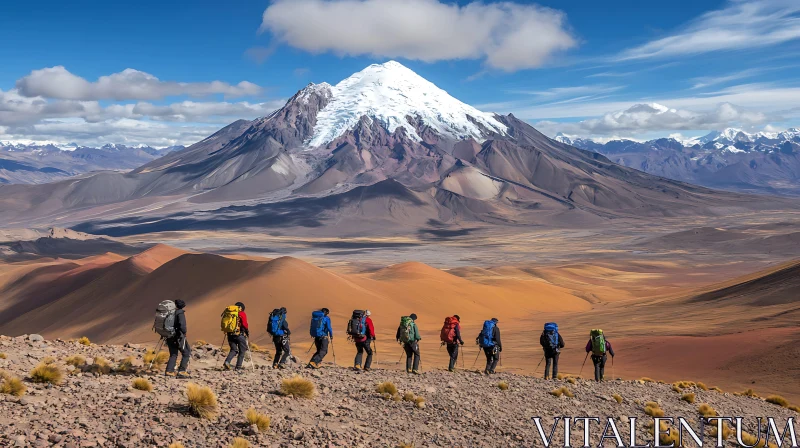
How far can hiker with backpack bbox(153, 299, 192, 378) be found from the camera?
41.0 ft

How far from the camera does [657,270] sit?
10550cm

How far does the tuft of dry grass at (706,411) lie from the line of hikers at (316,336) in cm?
320

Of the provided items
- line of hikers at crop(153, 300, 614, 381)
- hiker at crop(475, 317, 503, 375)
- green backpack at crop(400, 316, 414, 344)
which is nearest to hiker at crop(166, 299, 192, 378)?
line of hikers at crop(153, 300, 614, 381)

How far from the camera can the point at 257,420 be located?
9469mm

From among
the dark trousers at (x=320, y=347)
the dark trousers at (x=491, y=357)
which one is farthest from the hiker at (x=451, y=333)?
the dark trousers at (x=320, y=347)

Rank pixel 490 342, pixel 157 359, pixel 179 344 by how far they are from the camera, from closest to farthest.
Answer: pixel 179 344 < pixel 157 359 < pixel 490 342

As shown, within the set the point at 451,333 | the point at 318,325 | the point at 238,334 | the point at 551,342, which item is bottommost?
the point at 238,334

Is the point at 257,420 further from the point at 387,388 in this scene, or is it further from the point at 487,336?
the point at 487,336

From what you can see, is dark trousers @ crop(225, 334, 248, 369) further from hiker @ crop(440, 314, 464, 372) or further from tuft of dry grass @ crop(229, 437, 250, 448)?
hiker @ crop(440, 314, 464, 372)

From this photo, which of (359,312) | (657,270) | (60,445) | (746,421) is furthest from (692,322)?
(657,270)

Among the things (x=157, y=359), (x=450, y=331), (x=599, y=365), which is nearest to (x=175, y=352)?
(x=157, y=359)

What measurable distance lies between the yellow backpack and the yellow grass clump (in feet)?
13.6

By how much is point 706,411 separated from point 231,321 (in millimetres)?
10634

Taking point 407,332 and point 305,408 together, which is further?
point 407,332
